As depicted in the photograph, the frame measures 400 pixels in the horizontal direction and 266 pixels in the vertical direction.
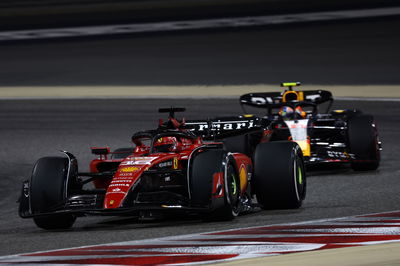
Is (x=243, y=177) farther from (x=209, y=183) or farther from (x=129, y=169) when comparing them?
(x=129, y=169)

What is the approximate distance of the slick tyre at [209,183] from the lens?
9.08 meters

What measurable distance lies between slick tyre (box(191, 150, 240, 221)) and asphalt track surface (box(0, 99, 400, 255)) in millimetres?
119

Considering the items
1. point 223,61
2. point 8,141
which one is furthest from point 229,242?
point 223,61

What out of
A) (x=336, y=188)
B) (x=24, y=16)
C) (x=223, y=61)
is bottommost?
(x=336, y=188)

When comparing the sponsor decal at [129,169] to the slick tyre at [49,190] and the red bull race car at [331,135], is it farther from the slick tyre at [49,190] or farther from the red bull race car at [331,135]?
the red bull race car at [331,135]

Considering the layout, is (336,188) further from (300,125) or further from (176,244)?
(176,244)

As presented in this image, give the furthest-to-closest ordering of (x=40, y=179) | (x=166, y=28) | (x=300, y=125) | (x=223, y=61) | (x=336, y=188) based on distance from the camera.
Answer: (x=166, y=28), (x=223, y=61), (x=300, y=125), (x=336, y=188), (x=40, y=179)

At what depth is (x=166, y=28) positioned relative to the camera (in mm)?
33406

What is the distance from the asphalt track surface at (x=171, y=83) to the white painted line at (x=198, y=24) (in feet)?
3.47

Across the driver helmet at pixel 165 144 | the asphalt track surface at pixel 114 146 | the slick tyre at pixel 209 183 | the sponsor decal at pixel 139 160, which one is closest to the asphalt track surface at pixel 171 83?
the asphalt track surface at pixel 114 146

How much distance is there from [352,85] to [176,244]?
55.3 ft

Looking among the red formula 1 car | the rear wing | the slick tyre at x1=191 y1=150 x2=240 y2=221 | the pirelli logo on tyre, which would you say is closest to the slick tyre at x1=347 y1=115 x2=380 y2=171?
the rear wing

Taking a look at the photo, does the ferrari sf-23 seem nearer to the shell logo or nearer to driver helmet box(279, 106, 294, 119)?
driver helmet box(279, 106, 294, 119)

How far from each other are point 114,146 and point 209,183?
8379 millimetres
